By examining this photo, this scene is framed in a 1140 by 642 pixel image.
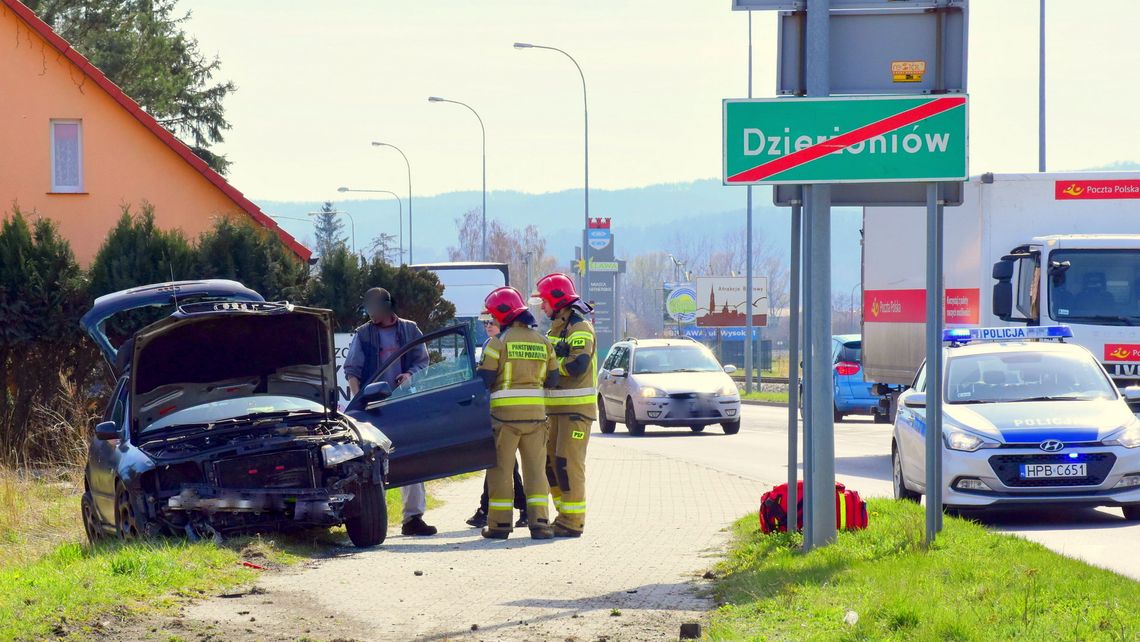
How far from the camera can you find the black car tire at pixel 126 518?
936 centimetres

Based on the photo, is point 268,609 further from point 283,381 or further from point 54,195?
point 54,195

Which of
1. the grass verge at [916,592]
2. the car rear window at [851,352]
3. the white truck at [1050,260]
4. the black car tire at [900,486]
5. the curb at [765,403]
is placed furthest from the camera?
the curb at [765,403]

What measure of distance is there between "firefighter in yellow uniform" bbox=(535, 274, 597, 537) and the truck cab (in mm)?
6966

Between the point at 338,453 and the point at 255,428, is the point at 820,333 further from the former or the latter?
the point at 255,428

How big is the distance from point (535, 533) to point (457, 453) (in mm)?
802

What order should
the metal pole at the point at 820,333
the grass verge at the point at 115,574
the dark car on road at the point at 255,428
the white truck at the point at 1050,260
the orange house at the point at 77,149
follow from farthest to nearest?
the orange house at the point at 77,149 → the white truck at the point at 1050,260 → the dark car on road at the point at 255,428 → the metal pole at the point at 820,333 → the grass verge at the point at 115,574

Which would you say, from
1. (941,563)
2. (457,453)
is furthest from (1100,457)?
(457,453)

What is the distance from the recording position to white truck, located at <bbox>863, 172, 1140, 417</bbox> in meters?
16.3

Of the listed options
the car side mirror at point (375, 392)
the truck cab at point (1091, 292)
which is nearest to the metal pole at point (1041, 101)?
the truck cab at point (1091, 292)

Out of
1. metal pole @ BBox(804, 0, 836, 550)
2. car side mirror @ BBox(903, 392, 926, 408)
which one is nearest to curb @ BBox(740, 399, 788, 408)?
car side mirror @ BBox(903, 392, 926, 408)

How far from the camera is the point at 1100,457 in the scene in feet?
37.8

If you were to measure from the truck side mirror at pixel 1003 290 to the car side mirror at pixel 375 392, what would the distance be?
8.15 m

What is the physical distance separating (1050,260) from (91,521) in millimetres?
10604

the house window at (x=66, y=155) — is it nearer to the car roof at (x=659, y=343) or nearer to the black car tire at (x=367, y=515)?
the car roof at (x=659, y=343)
